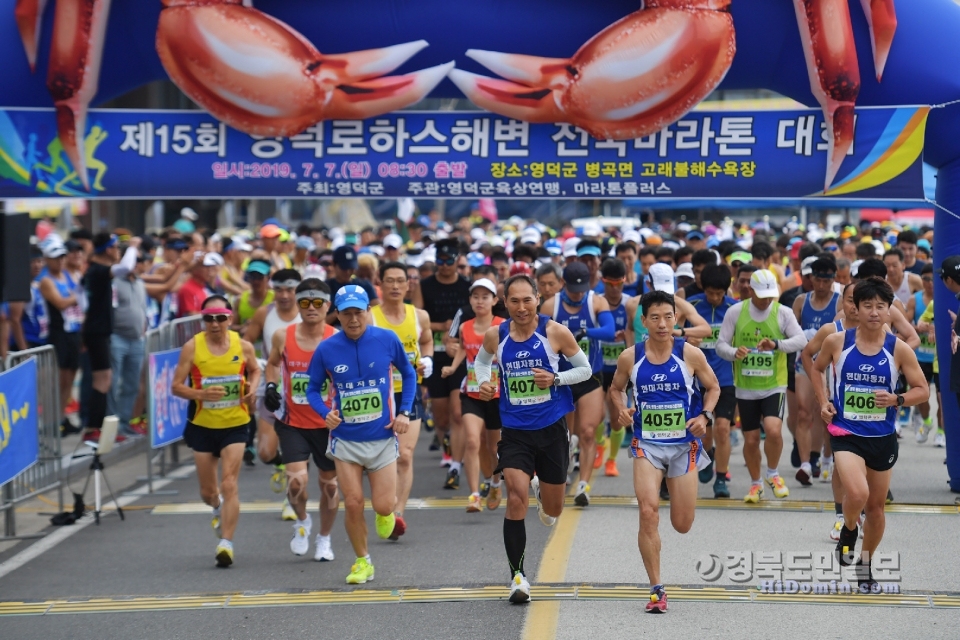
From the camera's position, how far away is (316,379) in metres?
8.76

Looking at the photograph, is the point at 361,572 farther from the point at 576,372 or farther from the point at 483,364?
the point at 576,372

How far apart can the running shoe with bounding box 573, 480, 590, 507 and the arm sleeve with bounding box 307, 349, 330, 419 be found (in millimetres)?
2963

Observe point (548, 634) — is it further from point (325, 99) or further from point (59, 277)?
point (59, 277)

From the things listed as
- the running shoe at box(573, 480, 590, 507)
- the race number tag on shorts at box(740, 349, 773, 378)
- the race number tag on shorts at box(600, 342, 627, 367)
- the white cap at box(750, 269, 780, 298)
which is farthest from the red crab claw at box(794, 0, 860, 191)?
the running shoe at box(573, 480, 590, 507)

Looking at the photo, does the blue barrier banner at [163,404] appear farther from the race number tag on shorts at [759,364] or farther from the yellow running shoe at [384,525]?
the race number tag on shorts at [759,364]

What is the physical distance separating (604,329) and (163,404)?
4402 mm

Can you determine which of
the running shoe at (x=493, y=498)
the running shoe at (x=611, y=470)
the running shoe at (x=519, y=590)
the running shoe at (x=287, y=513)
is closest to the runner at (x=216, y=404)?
the running shoe at (x=287, y=513)

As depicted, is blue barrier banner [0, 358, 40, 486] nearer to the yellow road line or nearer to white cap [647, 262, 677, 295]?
the yellow road line

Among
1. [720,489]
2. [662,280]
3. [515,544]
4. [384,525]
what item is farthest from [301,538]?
[720,489]

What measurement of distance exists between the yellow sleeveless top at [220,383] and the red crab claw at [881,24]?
5.50 meters

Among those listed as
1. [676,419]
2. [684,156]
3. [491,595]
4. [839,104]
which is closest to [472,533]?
[491,595]

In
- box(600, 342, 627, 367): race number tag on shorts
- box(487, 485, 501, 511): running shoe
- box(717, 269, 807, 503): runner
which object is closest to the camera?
box(487, 485, 501, 511): running shoe

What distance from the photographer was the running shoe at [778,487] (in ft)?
36.6

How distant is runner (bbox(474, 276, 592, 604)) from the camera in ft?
26.9
